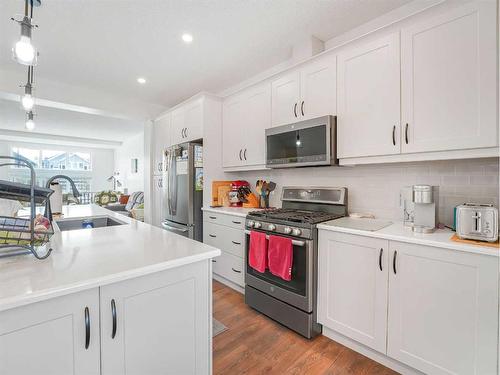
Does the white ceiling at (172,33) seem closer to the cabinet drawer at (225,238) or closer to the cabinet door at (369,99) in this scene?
the cabinet door at (369,99)

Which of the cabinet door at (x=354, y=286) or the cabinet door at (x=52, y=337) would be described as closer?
the cabinet door at (x=52, y=337)

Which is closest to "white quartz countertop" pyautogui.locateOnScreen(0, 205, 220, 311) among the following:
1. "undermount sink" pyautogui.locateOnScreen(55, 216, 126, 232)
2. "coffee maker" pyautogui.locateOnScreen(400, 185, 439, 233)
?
"undermount sink" pyautogui.locateOnScreen(55, 216, 126, 232)

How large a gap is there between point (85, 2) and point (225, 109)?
1.74 meters

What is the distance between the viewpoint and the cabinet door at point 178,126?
11.9ft

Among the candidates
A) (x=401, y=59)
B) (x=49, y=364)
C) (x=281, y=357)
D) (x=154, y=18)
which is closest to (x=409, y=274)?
(x=281, y=357)

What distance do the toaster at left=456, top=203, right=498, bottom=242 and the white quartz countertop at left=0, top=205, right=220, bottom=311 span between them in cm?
138

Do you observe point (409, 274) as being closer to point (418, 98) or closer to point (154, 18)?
point (418, 98)

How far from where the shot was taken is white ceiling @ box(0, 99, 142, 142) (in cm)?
501

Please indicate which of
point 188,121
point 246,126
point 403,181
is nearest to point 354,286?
point 403,181

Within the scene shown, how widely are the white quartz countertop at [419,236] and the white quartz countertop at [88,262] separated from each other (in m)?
1.03

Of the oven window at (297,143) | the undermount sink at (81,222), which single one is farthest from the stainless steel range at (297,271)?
the undermount sink at (81,222)

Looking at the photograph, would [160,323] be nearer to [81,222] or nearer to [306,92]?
[81,222]

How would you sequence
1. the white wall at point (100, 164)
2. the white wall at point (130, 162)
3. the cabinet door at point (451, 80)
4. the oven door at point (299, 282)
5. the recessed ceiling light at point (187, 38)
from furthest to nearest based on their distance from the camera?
the white wall at point (100, 164), the white wall at point (130, 162), the recessed ceiling light at point (187, 38), the oven door at point (299, 282), the cabinet door at point (451, 80)

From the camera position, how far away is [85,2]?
6.36 feet
